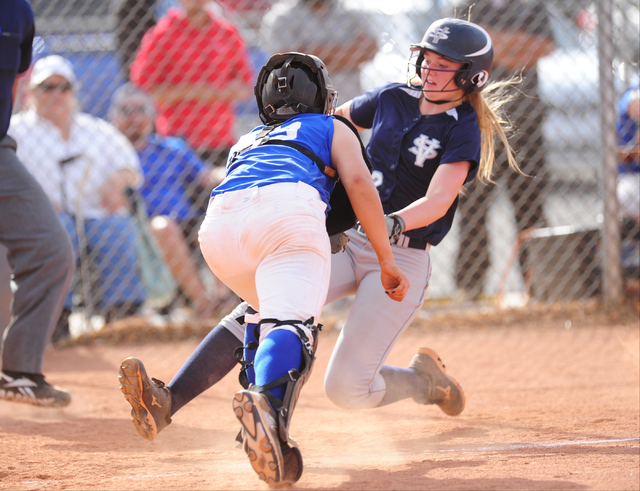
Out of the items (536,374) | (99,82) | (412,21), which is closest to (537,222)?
(412,21)

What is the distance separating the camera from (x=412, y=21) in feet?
19.1

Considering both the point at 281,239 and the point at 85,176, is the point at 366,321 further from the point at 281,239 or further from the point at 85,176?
the point at 85,176

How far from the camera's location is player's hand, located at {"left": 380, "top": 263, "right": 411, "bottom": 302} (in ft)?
7.70

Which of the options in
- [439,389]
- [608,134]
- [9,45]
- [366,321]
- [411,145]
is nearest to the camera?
[366,321]

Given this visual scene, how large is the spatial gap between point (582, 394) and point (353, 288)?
133 centimetres

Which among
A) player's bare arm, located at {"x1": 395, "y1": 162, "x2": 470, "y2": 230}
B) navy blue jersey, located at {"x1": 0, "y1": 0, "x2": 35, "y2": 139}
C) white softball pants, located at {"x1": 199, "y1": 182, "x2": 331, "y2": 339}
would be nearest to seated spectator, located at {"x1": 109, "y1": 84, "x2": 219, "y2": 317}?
navy blue jersey, located at {"x1": 0, "y1": 0, "x2": 35, "y2": 139}

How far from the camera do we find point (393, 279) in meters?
2.36

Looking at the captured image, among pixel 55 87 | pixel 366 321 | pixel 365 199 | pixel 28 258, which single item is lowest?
pixel 55 87

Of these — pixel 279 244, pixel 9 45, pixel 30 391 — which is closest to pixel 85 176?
pixel 9 45

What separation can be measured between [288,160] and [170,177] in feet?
12.2

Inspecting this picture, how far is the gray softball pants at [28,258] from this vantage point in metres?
3.34

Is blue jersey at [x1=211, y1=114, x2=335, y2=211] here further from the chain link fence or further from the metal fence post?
the metal fence post

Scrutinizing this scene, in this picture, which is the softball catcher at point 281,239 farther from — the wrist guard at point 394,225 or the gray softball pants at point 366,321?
the gray softball pants at point 366,321

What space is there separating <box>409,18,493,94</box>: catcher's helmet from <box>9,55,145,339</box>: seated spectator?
3.15m
